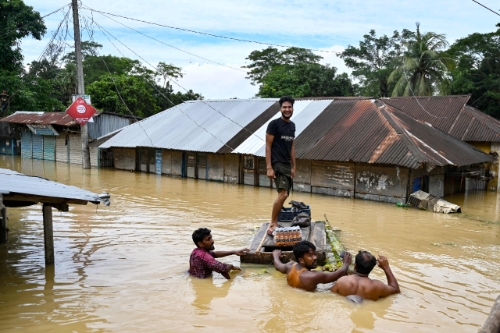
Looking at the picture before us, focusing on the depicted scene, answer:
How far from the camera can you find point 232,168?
20078mm

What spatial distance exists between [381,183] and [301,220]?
8433 mm

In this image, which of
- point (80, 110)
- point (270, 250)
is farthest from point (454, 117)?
point (80, 110)

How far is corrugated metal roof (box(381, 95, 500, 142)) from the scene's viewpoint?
1945 centimetres

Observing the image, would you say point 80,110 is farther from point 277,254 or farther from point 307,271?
point 307,271

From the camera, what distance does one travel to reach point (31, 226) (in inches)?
404

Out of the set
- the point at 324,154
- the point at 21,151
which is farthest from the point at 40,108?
the point at 324,154

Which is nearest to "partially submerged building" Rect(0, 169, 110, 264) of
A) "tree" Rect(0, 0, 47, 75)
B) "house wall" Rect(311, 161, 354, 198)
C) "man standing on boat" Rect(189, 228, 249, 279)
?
"man standing on boat" Rect(189, 228, 249, 279)

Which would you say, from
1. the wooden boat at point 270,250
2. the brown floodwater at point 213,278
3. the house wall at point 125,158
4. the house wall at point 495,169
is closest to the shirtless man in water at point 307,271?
the brown floodwater at point 213,278

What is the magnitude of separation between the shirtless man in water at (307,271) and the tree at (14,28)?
27.2 meters

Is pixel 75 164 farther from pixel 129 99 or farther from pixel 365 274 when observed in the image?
pixel 365 274

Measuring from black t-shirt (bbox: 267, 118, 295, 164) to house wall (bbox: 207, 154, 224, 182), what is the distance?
13360mm

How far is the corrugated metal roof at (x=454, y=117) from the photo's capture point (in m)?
19.5

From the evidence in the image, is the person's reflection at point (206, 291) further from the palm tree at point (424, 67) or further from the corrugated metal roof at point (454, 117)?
the palm tree at point (424, 67)

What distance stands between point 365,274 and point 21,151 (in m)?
33.1
